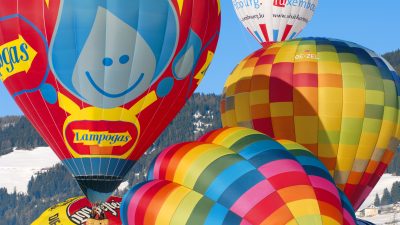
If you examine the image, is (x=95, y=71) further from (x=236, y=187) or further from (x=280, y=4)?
(x=280, y=4)

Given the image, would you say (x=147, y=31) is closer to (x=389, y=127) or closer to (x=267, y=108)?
(x=267, y=108)

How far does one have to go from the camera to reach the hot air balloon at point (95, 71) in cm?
2964

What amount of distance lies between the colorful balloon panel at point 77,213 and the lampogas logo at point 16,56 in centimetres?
482

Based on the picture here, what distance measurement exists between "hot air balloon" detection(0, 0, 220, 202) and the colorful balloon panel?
1.40 metres

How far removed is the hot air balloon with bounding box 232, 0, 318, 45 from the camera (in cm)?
5281

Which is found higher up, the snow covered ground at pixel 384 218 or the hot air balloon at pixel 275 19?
the hot air balloon at pixel 275 19

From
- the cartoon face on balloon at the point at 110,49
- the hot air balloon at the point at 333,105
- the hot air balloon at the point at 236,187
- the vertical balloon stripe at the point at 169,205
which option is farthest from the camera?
the hot air balloon at the point at 333,105

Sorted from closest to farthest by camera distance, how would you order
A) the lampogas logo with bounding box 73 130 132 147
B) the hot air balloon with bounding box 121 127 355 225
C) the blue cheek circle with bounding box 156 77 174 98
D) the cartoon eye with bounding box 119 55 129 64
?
the hot air balloon with bounding box 121 127 355 225
the cartoon eye with bounding box 119 55 129 64
the lampogas logo with bounding box 73 130 132 147
the blue cheek circle with bounding box 156 77 174 98

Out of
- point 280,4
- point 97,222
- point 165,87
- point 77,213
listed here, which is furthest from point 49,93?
point 280,4

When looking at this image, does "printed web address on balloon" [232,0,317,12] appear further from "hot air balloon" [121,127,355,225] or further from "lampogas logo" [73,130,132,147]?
"hot air balloon" [121,127,355,225]

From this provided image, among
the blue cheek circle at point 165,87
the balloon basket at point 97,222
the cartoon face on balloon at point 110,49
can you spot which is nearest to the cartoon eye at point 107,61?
the cartoon face on balloon at point 110,49

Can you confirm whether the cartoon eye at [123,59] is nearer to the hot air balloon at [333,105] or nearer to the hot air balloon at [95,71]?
the hot air balloon at [95,71]

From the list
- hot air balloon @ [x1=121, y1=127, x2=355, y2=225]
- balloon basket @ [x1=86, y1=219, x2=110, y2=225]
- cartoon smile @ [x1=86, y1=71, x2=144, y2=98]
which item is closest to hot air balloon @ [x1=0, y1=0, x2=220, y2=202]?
cartoon smile @ [x1=86, y1=71, x2=144, y2=98]

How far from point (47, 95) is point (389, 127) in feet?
37.5
